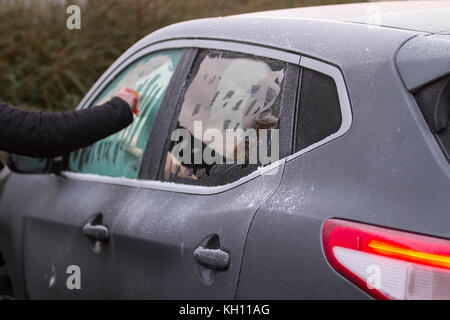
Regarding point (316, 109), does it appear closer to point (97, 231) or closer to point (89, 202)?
point (97, 231)

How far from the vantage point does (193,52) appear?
9.94 ft

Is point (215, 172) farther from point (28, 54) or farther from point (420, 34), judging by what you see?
point (28, 54)

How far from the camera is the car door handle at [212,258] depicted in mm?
2348

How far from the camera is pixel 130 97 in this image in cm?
327

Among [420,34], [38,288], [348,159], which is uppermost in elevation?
[420,34]

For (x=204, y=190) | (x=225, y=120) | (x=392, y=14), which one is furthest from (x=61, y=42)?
(x=392, y=14)

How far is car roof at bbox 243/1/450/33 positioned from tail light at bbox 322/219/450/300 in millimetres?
651

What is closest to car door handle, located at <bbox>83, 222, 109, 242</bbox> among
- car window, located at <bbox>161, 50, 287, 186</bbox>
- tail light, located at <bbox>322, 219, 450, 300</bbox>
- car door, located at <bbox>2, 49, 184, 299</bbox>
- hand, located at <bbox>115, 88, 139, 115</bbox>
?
car door, located at <bbox>2, 49, 184, 299</bbox>

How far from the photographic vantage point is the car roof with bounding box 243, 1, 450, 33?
90.4 inches

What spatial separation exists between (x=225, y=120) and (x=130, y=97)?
0.67 metres

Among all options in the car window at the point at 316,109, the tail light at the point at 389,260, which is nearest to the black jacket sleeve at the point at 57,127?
the car window at the point at 316,109

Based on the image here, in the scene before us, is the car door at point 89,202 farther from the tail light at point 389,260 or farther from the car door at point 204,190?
the tail light at point 389,260
